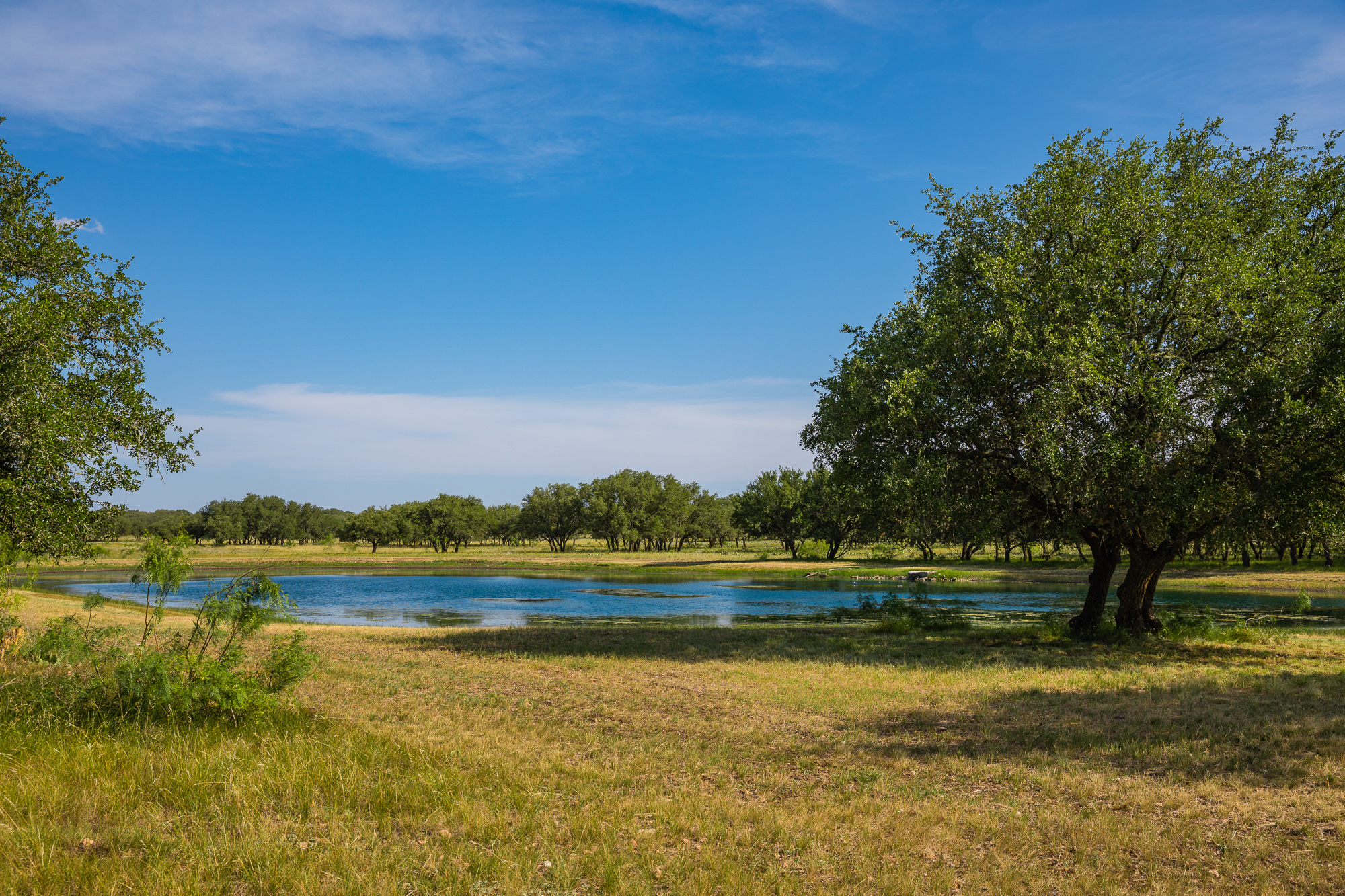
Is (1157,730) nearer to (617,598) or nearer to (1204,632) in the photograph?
(1204,632)

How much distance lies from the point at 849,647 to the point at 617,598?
1165 inches

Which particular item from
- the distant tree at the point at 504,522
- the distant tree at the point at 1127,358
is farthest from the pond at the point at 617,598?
the distant tree at the point at 504,522

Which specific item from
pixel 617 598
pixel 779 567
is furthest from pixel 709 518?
pixel 617 598

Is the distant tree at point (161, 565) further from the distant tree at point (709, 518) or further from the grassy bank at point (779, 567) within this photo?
the distant tree at point (709, 518)

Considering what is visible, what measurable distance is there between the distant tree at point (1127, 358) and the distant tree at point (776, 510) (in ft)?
293

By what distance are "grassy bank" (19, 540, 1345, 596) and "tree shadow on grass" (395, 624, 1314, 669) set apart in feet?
92.7

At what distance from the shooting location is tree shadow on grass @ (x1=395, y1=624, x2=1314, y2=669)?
19000 millimetres

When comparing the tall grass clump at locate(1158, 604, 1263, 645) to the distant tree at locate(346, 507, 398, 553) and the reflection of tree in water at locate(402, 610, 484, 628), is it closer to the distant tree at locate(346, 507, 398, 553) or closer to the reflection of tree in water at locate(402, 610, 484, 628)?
the reflection of tree in water at locate(402, 610, 484, 628)

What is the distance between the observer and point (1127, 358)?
63.9ft

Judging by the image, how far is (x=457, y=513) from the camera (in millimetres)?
140750

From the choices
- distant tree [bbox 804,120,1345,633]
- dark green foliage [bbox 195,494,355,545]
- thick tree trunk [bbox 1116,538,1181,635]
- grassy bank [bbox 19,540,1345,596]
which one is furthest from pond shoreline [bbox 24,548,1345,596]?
dark green foliage [bbox 195,494,355,545]

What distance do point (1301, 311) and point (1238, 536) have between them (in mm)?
5701

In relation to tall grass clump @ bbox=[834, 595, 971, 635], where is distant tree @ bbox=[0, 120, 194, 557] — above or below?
above

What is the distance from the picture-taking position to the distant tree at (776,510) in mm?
114312
